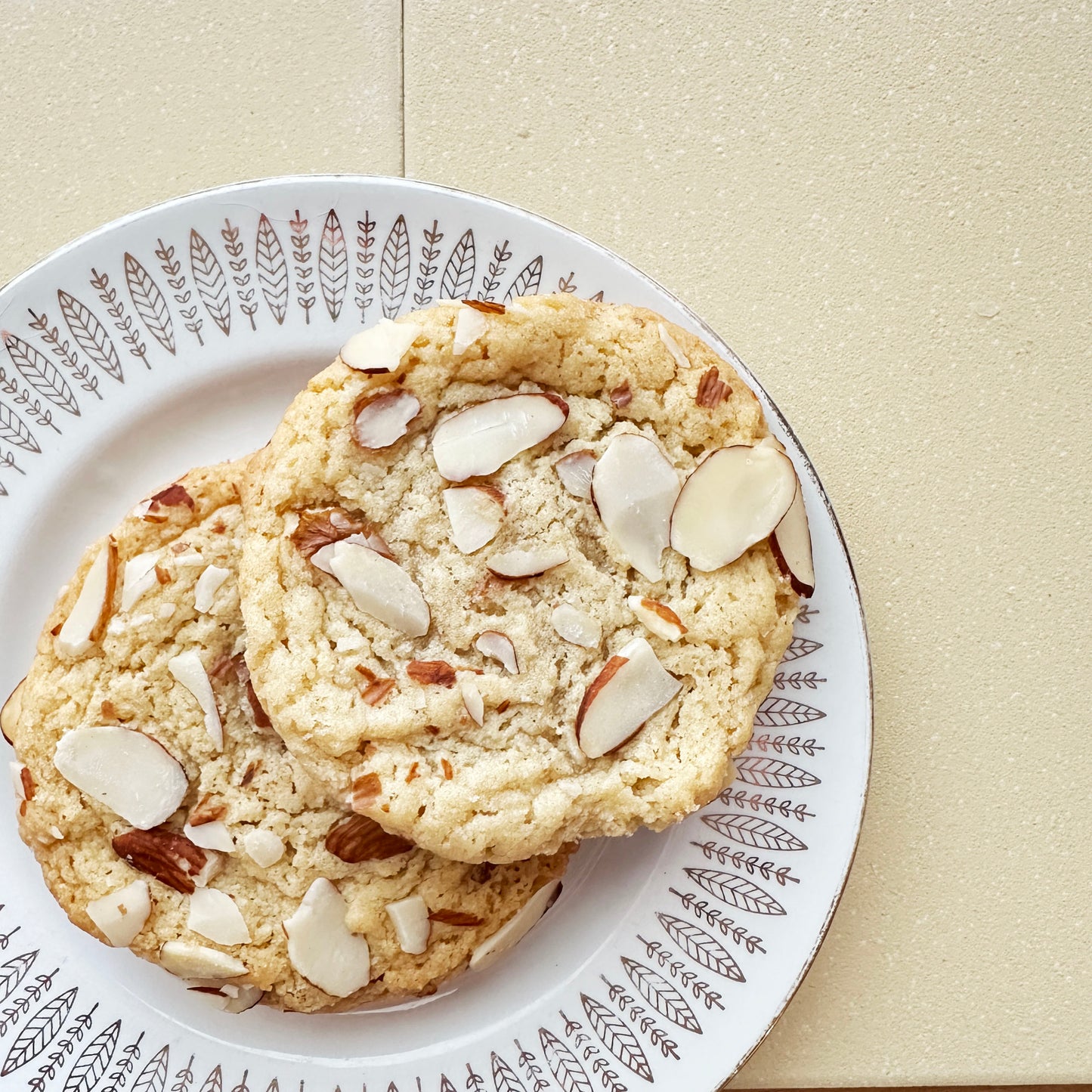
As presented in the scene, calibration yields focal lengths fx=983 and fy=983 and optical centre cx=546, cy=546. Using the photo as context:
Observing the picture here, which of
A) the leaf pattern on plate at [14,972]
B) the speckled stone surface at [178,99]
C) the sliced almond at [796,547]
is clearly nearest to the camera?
the sliced almond at [796,547]

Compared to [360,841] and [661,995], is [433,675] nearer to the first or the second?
[360,841]

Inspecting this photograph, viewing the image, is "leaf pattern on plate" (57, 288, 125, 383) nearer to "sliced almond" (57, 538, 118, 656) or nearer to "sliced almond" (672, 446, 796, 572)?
"sliced almond" (57, 538, 118, 656)

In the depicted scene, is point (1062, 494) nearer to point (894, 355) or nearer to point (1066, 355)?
point (1066, 355)

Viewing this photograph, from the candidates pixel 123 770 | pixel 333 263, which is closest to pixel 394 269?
pixel 333 263

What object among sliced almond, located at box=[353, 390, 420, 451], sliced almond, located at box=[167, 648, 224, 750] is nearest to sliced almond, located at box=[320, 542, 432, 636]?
sliced almond, located at box=[353, 390, 420, 451]

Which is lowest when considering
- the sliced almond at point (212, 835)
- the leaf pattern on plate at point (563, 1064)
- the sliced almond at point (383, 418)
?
the leaf pattern on plate at point (563, 1064)

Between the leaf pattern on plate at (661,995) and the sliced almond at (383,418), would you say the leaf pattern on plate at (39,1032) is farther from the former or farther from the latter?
the sliced almond at (383,418)

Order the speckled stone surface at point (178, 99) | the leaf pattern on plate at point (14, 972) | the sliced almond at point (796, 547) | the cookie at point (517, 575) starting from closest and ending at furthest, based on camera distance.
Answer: the cookie at point (517, 575) < the sliced almond at point (796, 547) < the leaf pattern on plate at point (14, 972) < the speckled stone surface at point (178, 99)

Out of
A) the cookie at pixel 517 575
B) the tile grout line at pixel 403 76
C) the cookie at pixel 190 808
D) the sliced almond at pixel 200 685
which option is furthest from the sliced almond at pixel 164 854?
the tile grout line at pixel 403 76
